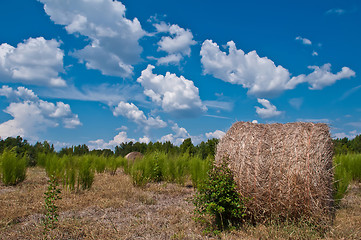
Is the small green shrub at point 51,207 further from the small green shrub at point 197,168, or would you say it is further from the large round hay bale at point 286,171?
the small green shrub at point 197,168

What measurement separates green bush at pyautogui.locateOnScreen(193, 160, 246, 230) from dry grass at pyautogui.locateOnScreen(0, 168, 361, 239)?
32cm

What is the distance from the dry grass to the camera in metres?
4.43

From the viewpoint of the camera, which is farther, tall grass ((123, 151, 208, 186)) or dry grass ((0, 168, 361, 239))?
tall grass ((123, 151, 208, 186))

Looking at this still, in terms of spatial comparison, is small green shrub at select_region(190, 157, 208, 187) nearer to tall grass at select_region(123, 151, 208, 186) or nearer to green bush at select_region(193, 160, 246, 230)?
tall grass at select_region(123, 151, 208, 186)

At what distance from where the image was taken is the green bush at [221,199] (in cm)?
471

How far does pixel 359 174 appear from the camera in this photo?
1042 centimetres

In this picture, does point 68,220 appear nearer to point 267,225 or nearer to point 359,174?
point 267,225

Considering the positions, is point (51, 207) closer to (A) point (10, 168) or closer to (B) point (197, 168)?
(B) point (197, 168)

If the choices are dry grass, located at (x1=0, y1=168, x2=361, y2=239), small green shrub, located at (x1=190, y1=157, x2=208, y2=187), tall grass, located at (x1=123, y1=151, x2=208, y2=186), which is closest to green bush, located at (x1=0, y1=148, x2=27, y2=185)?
dry grass, located at (x1=0, y1=168, x2=361, y2=239)

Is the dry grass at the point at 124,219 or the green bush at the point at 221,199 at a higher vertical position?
the green bush at the point at 221,199

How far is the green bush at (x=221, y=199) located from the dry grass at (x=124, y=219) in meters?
0.32

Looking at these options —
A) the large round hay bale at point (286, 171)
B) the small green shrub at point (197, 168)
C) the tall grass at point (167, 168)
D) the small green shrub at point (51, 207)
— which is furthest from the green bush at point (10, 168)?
the large round hay bale at point (286, 171)

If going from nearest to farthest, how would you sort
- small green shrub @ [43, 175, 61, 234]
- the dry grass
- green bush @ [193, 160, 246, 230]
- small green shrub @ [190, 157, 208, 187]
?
small green shrub @ [43, 175, 61, 234] < the dry grass < green bush @ [193, 160, 246, 230] < small green shrub @ [190, 157, 208, 187]

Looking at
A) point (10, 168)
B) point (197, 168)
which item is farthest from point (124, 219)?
point (10, 168)
